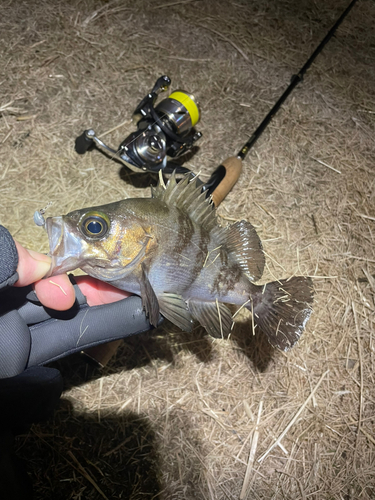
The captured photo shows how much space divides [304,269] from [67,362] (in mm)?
1856

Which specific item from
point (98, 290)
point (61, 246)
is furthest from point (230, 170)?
point (61, 246)

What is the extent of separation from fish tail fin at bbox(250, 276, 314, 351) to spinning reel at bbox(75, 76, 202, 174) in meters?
0.99

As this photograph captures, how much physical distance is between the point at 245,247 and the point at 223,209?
793 millimetres

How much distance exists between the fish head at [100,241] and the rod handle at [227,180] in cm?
87

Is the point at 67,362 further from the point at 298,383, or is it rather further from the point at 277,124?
the point at 277,124

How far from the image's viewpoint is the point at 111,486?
Result: 2.18 metres

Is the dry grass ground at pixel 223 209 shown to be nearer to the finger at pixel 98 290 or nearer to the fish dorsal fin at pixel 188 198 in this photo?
the finger at pixel 98 290

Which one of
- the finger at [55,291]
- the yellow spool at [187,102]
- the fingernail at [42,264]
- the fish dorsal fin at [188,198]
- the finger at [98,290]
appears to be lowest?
the finger at [98,290]

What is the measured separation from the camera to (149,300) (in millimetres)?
1610

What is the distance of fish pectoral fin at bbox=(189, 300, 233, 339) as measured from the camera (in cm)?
Result: 187

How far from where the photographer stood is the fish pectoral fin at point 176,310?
5.64 feet

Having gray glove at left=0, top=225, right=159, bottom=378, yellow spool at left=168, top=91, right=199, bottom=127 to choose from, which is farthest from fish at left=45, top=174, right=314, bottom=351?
yellow spool at left=168, top=91, right=199, bottom=127

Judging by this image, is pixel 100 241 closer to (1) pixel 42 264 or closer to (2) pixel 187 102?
(1) pixel 42 264

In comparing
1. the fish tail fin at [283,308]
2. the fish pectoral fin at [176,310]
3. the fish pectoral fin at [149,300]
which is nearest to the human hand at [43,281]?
the fish pectoral fin at [149,300]
